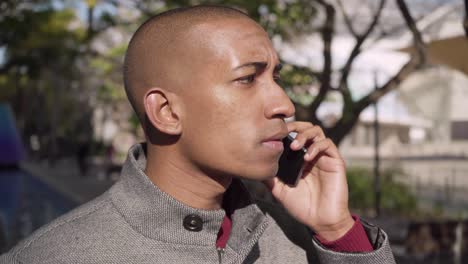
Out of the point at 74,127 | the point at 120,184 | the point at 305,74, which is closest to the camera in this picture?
the point at 120,184

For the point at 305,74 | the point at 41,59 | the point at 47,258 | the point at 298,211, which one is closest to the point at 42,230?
the point at 47,258

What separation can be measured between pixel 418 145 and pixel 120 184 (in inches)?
1112

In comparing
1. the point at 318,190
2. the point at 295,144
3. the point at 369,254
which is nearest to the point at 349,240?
the point at 369,254

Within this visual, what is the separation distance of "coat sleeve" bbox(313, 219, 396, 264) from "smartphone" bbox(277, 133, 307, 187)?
0.23m

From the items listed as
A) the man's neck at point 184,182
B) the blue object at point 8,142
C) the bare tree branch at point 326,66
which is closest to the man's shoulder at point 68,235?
the man's neck at point 184,182

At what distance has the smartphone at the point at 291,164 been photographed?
2.53 m

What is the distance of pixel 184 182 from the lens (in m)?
2.24

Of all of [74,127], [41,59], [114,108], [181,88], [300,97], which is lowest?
[74,127]

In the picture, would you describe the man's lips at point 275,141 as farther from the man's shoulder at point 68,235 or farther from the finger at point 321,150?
the man's shoulder at point 68,235

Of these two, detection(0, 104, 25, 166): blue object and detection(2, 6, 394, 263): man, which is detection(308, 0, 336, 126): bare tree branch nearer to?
detection(2, 6, 394, 263): man

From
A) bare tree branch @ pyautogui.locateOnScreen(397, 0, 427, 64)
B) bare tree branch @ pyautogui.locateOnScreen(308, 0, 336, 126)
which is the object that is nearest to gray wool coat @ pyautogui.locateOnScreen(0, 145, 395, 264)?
bare tree branch @ pyautogui.locateOnScreen(397, 0, 427, 64)

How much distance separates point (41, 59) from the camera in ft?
81.7

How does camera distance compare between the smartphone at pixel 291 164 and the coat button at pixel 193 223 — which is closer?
the coat button at pixel 193 223

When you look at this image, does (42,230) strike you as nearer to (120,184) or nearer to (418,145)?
(120,184)
